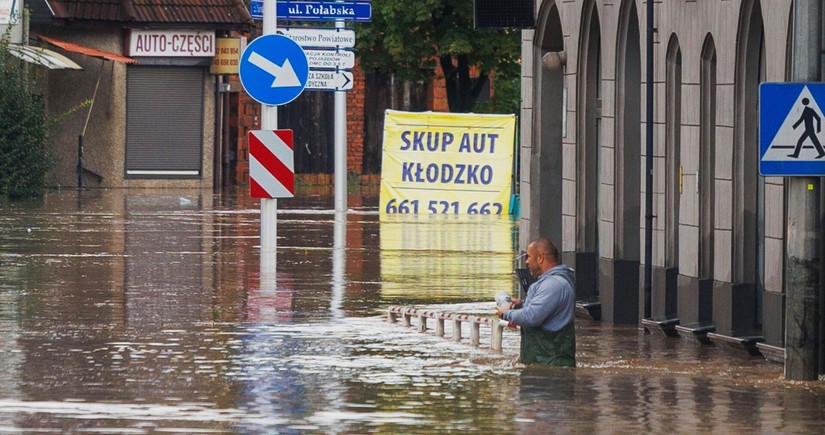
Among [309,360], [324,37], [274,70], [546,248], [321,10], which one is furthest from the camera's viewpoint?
[324,37]

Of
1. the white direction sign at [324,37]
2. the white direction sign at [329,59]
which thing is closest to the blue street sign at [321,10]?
the white direction sign at [324,37]

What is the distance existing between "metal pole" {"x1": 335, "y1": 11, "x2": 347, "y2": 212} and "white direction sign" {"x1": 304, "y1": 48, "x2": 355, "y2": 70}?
0.73 metres

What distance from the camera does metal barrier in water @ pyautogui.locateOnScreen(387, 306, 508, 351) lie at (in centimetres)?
1440

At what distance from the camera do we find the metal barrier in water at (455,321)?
1440 cm

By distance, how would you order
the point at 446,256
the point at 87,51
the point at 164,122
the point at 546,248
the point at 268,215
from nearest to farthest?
the point at 546,248 < the point at 268,215 < the point at 446,256 < the point at 87,51 < the point at 164,122

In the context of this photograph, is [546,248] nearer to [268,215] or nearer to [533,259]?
[533,259]

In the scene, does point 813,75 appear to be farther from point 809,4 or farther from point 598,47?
point 598,47

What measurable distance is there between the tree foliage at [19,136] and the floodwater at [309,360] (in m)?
12.7

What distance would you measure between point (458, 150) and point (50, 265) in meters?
15.4

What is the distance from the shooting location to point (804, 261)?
41.8 feet

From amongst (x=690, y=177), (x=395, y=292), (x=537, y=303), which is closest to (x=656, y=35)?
(x=690, y=177)

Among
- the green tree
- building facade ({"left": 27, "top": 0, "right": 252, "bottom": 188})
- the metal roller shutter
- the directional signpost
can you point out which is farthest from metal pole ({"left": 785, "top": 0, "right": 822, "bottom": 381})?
the metal roller shutter

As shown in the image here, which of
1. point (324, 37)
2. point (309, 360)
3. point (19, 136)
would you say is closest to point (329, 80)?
point (324, 37)

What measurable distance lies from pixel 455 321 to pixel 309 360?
7.07ft
